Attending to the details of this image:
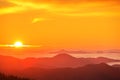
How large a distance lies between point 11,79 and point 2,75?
2.15 m

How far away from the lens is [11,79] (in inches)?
2702

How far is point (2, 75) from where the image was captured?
6712 centimetres
